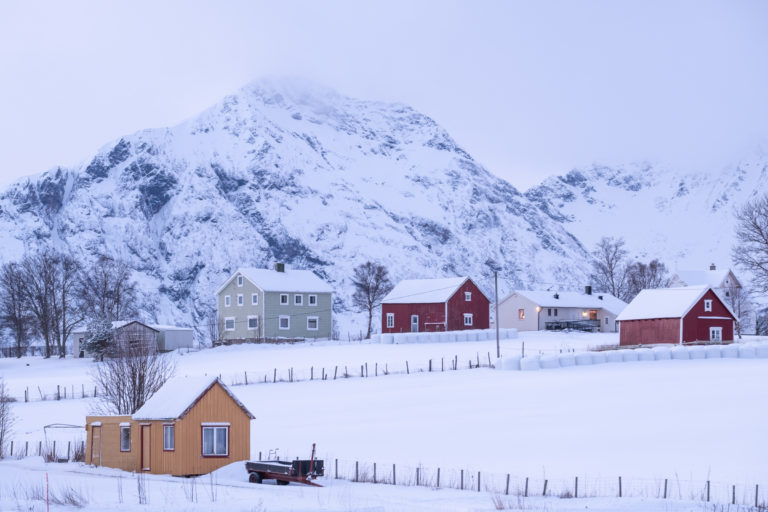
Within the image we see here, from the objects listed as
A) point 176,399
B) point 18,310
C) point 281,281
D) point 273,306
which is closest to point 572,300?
point 281,281

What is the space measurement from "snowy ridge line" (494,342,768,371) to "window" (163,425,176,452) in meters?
32.1

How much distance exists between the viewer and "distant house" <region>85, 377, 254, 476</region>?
36.0 metres

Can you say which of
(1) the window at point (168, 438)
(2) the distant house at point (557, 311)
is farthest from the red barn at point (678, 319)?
(1) the window at point (168, 438)

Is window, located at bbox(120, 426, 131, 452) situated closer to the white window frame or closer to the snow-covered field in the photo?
the snow-covered field

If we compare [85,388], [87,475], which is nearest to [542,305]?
[85,388]

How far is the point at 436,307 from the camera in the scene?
95.8 meters

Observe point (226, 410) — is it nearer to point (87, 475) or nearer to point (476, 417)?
point (87, 475)

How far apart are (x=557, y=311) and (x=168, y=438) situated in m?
75.8

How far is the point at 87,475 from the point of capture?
116 ft

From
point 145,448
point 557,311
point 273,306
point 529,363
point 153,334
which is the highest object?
point 273,306

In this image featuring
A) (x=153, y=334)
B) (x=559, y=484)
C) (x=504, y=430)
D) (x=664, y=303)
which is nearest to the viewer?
(x=559, y=484)

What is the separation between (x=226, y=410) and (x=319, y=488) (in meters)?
8.04

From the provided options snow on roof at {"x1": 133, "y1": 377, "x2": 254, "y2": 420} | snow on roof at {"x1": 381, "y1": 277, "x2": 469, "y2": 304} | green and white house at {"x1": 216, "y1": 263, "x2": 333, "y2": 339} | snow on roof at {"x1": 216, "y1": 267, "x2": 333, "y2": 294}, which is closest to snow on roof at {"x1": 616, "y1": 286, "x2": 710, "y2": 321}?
snow on roof at {"x1": 381, "y1": 277, "x2": 469, "y2": 304}

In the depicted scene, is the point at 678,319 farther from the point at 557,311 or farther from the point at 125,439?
the point at 125,439
